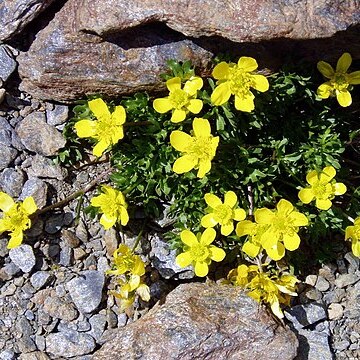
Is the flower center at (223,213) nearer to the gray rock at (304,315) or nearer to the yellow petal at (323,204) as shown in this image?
the yellow petal at (323,204)

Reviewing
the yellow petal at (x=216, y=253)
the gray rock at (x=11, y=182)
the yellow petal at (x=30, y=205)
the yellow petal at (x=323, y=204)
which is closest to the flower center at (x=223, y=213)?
the yellow petal at (x=216, y=253)

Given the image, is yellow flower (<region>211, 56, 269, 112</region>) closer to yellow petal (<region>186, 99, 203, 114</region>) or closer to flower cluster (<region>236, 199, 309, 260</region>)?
yellow petal (<region>186, 99, 203, 114</region>)

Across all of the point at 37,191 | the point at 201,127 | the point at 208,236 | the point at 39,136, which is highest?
the point at 201,127

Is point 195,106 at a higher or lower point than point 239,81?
lower

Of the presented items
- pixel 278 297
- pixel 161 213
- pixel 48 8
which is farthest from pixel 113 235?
pixel 48 8

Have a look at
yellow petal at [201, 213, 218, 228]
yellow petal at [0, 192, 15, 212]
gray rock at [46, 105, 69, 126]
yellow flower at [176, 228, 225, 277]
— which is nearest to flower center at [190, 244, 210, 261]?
yellow flower at [176, 228, 225, 277]

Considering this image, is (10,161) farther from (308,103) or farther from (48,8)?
(308,103)

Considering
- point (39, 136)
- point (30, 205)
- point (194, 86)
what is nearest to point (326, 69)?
point (194, 86)

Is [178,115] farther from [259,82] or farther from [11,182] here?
[11,182]
